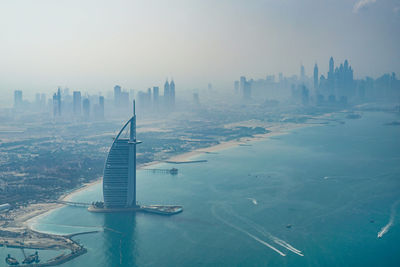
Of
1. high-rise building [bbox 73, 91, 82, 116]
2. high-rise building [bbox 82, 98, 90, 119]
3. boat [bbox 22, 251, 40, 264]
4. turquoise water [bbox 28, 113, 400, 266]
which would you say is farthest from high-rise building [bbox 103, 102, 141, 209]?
high-rise building [bbox 73, 91, 82, 116]

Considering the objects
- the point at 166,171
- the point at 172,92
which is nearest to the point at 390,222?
the point at 166,171

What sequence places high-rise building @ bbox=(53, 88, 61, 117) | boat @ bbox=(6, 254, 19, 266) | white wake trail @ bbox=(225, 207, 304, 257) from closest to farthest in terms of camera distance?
boat @ bbox=(6, 254, 19, 266), white wake trail @ bbox=(225, 207, 304, 257), high-rise building @ bbox=(53, 88, 61, 117)

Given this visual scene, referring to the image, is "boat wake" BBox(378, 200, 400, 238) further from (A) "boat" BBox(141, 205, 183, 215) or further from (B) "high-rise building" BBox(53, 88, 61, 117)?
(B) "high-rise building" BBox(53, 88, 61, 117)

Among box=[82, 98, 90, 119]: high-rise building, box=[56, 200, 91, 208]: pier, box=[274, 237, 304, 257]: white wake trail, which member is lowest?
box=[274, 237, 304, 257]: white wake trail

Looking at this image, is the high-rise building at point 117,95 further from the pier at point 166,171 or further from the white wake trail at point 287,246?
the white wake trail at point 287,246

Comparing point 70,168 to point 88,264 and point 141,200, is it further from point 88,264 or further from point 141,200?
point 88,264

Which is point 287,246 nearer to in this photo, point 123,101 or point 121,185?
point 121,185
